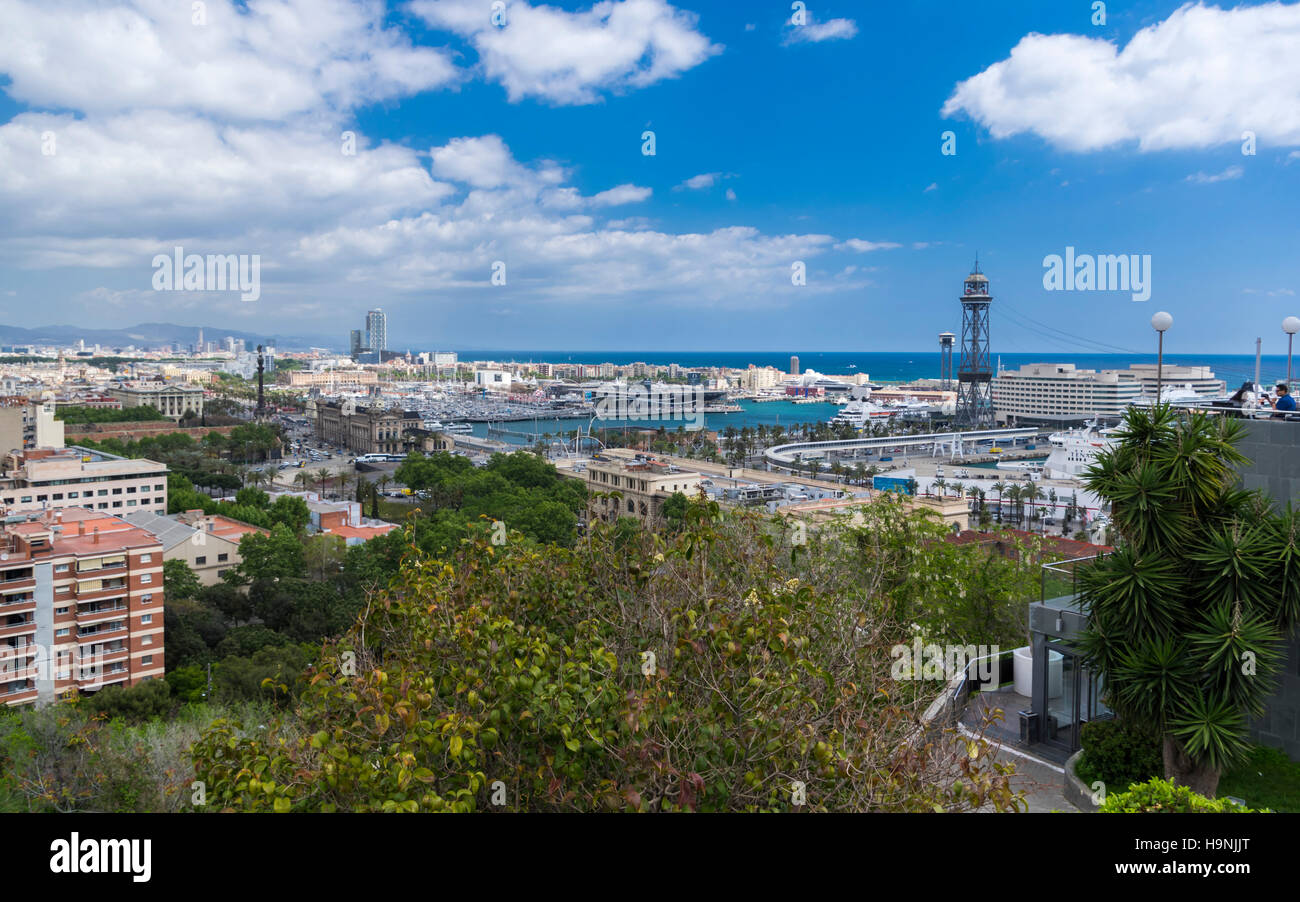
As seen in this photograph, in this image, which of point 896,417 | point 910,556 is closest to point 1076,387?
point 896,417

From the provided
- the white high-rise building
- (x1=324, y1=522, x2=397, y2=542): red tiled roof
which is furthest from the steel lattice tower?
(x1=324, y1=522, x2=397, y2=542): red tiled roof

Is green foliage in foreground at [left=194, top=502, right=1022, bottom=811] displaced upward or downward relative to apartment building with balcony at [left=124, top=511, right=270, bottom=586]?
upward

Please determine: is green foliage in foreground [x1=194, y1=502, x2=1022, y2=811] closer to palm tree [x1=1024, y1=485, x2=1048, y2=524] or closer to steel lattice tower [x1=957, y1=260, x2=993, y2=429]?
palm tree [x1=1024, y1=485, x2=1048, y2=524]

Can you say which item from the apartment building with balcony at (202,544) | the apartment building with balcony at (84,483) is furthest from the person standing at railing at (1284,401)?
the apartment building with balcony at (84,483)

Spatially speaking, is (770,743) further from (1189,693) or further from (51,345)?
(51,345)

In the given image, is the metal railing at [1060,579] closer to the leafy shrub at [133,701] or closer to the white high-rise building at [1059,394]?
the leafy shrub at [133,701]

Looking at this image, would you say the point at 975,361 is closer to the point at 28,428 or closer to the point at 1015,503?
A: the point at 1015,503
